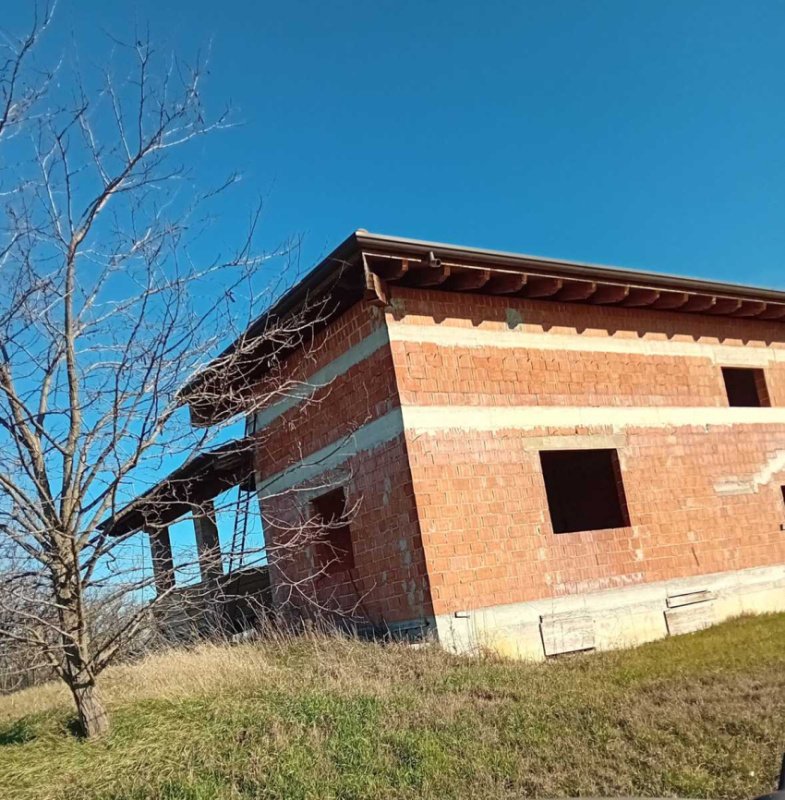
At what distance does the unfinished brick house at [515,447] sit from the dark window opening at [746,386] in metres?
0.72

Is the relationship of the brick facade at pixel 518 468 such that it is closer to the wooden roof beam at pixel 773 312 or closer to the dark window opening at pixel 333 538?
the dark window opening at pixel 333 538

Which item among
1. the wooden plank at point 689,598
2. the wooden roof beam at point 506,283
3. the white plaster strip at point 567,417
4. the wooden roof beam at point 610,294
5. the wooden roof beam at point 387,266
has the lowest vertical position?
the wooden plank at point 689,598

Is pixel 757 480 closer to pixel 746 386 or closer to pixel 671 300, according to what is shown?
pixel 746 386

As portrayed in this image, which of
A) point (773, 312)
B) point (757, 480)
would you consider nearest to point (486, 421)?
point (757, 480)

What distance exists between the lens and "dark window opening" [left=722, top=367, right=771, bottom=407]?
579 inches

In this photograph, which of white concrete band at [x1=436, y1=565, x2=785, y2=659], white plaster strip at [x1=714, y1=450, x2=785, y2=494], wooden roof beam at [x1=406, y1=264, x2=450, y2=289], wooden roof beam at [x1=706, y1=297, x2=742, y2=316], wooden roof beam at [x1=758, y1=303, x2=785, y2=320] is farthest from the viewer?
wooden roof beam at [x1=758, y1=303, x2=785, y2=320]

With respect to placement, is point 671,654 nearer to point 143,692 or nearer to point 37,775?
point 143,692

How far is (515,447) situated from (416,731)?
486 cm

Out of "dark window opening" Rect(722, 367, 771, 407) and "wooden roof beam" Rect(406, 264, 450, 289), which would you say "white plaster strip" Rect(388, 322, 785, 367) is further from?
"wooden roof beam" Rect(406, 264, 450, 289)

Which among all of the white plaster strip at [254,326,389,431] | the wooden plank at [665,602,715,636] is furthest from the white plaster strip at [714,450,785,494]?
the white plaster strip at [254,326,389,431]

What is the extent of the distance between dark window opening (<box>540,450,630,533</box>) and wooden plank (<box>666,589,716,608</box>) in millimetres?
3429

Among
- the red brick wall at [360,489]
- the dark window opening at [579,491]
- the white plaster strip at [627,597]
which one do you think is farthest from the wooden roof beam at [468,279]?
the dark window opening at [579,491]

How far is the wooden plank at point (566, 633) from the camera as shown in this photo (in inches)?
403

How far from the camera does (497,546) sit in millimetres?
10289
